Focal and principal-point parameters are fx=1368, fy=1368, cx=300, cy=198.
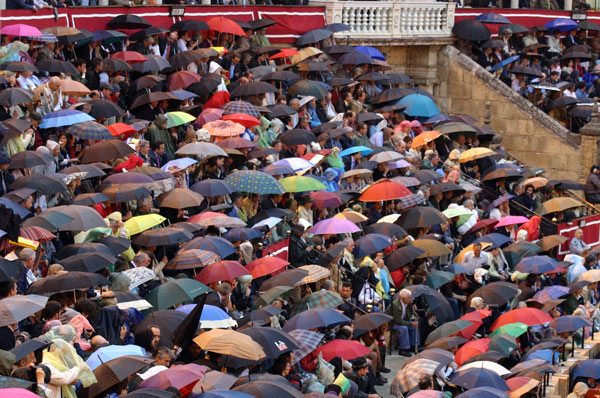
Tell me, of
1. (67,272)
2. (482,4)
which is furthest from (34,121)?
(482,4)

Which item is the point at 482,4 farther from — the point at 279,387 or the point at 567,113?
the point at 279,387

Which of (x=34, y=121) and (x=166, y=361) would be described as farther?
(x=34, y=121)

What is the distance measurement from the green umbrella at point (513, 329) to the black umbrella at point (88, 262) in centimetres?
688

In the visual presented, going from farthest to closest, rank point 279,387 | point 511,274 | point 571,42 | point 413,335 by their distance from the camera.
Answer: point 571,42 → point 511,274 → point 413,335 → point 279,387

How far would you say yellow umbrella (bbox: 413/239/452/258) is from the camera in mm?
23891

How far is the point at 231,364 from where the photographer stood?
17.2m

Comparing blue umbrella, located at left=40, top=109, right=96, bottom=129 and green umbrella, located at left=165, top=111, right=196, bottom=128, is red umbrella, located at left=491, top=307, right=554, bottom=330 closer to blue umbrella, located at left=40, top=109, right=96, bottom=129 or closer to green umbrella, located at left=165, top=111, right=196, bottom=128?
green umbrella, located at left=165, top=111, right=196, bottom=128

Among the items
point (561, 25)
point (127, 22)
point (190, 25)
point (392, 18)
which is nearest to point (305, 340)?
point (127, 22)

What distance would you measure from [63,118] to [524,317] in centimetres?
845

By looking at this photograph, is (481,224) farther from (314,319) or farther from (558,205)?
(314,319)

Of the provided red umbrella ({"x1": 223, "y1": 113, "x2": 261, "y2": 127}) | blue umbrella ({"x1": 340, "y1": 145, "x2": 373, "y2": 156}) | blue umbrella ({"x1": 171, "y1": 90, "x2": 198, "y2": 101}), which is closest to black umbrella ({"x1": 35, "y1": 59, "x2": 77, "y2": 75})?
blue umbrella ({"x1": 171, "y1": 90, "x2": 198, "y2": 101})

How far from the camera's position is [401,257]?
23516mm

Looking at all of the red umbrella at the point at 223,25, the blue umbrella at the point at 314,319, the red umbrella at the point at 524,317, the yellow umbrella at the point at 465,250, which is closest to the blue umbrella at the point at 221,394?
the blue umbrella at the point at 314,319

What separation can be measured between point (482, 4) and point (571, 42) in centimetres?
300
